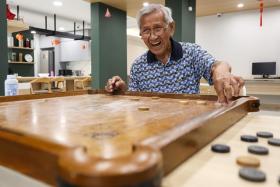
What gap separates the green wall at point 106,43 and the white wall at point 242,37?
254 cm

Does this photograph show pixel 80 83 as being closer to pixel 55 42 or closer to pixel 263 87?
pixel 55 42

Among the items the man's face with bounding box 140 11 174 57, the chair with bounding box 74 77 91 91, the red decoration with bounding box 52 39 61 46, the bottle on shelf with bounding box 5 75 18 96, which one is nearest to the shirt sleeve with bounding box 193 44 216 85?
the man's face with bounding box 140 11 174 57

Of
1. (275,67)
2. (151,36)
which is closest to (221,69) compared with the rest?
(151,36)

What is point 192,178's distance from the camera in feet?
1.64

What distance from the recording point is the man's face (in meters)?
2.00

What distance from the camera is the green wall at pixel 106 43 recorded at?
566cm

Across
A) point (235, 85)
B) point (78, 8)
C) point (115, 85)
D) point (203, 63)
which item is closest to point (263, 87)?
point (203, 63)

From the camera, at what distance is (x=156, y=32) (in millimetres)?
2010

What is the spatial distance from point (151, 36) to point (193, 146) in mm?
1506

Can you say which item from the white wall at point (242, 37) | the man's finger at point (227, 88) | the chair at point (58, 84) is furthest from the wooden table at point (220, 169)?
the chair at point (58, 84)

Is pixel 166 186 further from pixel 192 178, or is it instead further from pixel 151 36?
pixel 151 36

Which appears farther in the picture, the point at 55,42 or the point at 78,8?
the point at 55,42

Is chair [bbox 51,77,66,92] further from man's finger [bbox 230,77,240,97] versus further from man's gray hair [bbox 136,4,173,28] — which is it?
man's finger [bbox 230,77,240,97]

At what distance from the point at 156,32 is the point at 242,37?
5590mm
